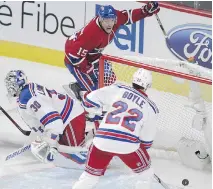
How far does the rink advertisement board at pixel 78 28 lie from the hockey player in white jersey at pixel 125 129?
4.58 ft

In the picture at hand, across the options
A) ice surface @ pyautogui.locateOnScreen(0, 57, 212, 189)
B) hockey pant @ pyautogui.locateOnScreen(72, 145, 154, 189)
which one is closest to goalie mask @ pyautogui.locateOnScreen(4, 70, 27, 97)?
ice surface @ pyautogui.locateOnScreen(0, 57, 212, 189)

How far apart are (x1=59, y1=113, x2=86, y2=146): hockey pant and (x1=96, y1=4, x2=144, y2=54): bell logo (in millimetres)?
1109

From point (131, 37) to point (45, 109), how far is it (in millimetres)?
1438

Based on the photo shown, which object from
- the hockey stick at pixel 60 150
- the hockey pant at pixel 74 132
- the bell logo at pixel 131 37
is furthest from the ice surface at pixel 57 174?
the bell logo at pixel 131 37

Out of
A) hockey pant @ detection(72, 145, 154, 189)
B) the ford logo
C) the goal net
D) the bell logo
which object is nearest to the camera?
hockey pant @ detection(72, 145, 154, 189)

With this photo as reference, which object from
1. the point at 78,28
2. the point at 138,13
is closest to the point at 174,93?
the point at 138,13

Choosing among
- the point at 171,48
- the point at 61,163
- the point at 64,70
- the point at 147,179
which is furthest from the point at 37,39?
the point at 147,179

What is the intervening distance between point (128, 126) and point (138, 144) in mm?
116

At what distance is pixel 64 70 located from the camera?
6039 mm

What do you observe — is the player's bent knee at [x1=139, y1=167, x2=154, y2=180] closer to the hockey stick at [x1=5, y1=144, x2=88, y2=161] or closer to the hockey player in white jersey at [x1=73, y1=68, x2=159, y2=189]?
the hockey player in white jersey at [x1=73, y1=68, x2=159, y2=189]

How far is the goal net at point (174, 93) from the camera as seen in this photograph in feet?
14.8

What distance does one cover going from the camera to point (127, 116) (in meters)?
3.99

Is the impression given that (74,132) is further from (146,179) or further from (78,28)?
(78,28)

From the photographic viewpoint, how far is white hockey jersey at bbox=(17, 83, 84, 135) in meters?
4.52
